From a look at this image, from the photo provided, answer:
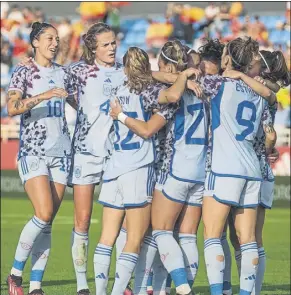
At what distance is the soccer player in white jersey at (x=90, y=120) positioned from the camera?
9.60m

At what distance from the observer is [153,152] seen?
8.98 m

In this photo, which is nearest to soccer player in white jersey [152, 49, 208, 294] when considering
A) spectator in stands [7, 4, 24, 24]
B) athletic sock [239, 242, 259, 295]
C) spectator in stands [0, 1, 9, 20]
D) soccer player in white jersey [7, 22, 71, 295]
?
athletic sock [239, 242, 259, 295]

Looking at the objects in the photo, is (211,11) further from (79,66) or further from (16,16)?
(79,66)

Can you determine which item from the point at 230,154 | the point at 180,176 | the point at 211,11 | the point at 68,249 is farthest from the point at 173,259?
the point at 211,11

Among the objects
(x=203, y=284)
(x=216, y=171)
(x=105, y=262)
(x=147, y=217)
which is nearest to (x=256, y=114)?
(x=216, y=171)

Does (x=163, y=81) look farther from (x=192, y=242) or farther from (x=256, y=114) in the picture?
(x=192, y=242)

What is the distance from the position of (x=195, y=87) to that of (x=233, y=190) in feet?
3.03

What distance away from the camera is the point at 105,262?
363 inches

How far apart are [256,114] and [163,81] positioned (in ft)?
2.78

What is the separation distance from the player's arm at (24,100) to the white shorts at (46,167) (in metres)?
0.55

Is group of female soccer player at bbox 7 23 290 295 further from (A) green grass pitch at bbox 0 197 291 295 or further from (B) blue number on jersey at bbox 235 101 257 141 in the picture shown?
(A) green grass pitch at bbox 0 197 291 295

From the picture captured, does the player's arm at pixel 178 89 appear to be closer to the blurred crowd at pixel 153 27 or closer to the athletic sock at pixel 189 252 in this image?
the athletic sock at pixel 189 252

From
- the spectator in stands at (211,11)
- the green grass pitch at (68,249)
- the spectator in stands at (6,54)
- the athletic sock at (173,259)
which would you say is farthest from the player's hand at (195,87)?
the spectator in stands at (6,54)

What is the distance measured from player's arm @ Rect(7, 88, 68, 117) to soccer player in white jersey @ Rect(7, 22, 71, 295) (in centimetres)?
4
